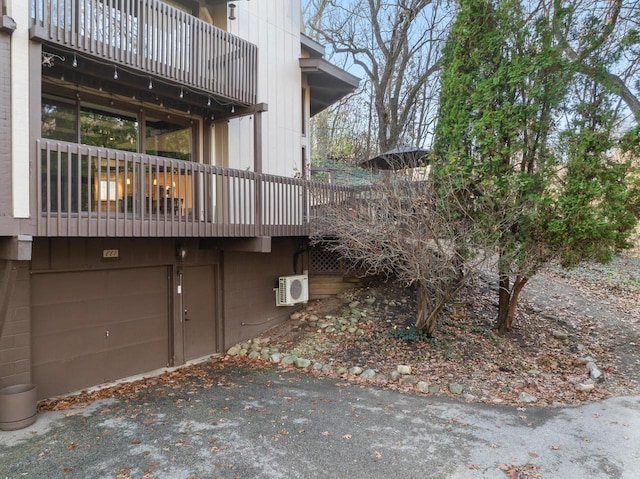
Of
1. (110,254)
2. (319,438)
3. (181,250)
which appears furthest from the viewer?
(181,250)

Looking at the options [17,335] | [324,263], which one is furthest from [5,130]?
[324,263]

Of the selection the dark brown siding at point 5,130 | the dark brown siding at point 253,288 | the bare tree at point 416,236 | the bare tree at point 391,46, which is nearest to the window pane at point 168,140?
the dark brown siding at point 253,288

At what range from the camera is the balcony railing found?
480 centimetres

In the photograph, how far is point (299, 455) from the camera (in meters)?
4.18

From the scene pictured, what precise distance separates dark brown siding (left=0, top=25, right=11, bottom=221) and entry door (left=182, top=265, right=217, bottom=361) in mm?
3409

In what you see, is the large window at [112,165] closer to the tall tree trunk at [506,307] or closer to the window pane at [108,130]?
the window pane at [108,130]

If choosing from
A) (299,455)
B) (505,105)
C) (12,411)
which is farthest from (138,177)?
(505,105)

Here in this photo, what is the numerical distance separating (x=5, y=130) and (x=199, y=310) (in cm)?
440

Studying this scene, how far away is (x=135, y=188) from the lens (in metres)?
5.48

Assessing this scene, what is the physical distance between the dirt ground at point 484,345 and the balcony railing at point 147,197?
7.47ft

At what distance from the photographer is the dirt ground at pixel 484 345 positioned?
6.25 metres

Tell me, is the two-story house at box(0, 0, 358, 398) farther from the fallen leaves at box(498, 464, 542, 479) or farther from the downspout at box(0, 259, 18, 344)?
the fallen leaves at box(498, 464, 542, 479)

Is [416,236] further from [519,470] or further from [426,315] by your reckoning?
[519,470]

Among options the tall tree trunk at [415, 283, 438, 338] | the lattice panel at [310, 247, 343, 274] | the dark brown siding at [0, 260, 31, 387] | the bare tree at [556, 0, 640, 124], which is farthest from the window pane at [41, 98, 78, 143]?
the bare tree at [556, 0, 640, 124]
